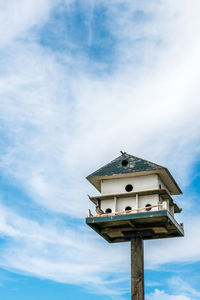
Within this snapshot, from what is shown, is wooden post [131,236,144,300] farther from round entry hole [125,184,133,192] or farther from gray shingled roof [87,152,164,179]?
gray shingled roof [87,152,164,179]

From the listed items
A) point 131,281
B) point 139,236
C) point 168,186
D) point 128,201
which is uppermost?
point 168,186

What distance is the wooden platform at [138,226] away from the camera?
13.1 metres

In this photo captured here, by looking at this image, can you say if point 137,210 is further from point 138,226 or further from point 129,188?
point 129,188

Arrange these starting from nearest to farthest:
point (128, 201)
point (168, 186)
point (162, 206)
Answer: point (162, 206), point (128, 201), point (168, 186)

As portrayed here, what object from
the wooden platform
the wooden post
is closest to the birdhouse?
the wooden platform

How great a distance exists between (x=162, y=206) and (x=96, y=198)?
220cm

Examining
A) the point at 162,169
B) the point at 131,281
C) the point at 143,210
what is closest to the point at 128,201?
the point at 143,210

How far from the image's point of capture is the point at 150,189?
549 inches

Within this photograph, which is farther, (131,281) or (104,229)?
(104,229)

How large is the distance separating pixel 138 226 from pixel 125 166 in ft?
6.40

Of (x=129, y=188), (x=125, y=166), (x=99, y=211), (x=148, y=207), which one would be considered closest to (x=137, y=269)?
(x=148, y=207)

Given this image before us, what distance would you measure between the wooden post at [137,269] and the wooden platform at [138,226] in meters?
0.29

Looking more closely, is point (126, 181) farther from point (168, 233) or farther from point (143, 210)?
point (168, 233)

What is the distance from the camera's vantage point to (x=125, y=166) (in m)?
14.4
